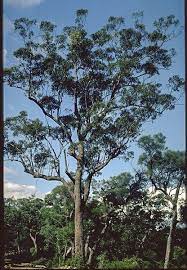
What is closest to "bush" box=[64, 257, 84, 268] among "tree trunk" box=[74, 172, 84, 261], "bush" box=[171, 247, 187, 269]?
"tree trunk" box=[74, 172, 84, 261]

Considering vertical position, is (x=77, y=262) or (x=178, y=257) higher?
(x=77, y=262)

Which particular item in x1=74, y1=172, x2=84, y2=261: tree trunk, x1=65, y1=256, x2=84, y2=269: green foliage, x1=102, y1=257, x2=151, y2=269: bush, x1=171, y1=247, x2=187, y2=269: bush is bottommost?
x1=171, y1=247, x2=187, y2=269: bush

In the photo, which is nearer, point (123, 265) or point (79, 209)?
point (79, 209)

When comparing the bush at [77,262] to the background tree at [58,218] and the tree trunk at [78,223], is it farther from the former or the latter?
the background tree at [58,218]

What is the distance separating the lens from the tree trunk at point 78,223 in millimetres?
7370

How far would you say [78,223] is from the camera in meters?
7.58

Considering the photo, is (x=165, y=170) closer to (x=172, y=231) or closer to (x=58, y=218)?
(x=172, y=231)

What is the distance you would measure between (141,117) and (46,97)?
234 centimetres

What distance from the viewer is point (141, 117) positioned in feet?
29.2

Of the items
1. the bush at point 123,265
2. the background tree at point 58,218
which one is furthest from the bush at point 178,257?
the background tree at point 58,218

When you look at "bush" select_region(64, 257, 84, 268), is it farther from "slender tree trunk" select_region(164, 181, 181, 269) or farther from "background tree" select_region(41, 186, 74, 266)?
"background tree" select_region(41, 186, 74, 266)

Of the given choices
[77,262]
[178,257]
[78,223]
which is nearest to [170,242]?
[178,257]

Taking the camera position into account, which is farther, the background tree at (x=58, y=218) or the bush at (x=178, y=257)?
the background tree at (x=58, y=218)

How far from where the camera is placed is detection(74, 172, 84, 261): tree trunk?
737cm
